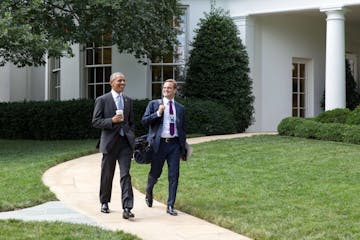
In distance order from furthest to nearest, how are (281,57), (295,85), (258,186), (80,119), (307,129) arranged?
1. (295,85)
2. (281,57)
3. (80,119)
4. (307,129)
5. (258,186)

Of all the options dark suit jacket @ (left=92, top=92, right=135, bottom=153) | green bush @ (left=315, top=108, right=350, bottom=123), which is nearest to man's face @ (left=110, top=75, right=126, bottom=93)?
dark suit jacket @ (left=92, top=92, right=135, bottom=153)

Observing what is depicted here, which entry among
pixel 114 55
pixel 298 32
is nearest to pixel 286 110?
pixel 298 32

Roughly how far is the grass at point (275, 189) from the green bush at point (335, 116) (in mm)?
2429

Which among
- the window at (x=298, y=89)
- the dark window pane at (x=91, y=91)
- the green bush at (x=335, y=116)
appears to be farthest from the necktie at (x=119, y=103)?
the window at (x=298, y=89)

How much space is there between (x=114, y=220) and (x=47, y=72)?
16.2 meters

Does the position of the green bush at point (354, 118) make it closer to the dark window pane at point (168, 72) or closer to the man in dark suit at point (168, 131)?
the dark window pane at point (168, 72)

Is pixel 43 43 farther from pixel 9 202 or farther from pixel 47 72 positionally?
pixel 47 72

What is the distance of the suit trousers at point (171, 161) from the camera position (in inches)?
301

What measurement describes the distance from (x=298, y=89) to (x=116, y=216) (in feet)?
45.2

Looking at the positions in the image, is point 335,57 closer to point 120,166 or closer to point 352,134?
point 352,134

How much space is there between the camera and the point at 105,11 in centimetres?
1438

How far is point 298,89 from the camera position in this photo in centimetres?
2034

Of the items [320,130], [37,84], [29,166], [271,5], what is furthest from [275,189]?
[37,84]

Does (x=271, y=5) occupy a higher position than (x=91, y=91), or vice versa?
(x=271, y=5)
